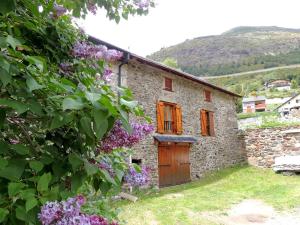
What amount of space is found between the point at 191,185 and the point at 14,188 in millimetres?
13871

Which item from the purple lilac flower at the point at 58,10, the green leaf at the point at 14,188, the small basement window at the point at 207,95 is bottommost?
the green leaf at the point at 14,188

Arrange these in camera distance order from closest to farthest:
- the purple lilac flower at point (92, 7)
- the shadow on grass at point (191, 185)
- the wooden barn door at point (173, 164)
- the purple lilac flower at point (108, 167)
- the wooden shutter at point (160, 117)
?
the purple lilac flower at point (108, 167) < the purple lilac flower at point (92, 7) < the shadow on grass at point (191, 185) < the wooden shutter at point (160, 117) < the wooden barn door at point (173, 164)

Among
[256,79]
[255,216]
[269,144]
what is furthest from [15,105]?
[256,79]

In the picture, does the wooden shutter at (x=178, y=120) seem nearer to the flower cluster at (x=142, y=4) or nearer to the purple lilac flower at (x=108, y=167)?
the flower cluster at (x=142, y=4)

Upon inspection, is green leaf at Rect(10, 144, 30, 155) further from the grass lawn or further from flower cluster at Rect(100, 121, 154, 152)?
the grass lawn

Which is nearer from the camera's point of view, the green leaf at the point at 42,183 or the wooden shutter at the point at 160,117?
the green leaf at the point at 42,183

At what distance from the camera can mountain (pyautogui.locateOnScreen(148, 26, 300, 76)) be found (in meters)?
116

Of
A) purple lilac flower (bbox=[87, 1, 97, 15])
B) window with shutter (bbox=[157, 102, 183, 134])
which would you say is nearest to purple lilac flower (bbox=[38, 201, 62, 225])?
purple lilac flower (bbox=[87, 1, 97, 15])

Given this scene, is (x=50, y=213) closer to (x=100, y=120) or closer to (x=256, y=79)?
(x=100, y=120)

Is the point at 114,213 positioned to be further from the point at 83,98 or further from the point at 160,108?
the point at 160,108

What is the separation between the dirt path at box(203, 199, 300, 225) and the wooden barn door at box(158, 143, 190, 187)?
174 inches

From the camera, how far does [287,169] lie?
16.4m

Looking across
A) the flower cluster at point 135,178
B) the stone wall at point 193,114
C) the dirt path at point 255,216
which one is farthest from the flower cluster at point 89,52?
the stone wall at point 193,114

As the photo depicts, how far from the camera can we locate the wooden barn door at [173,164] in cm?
1418
